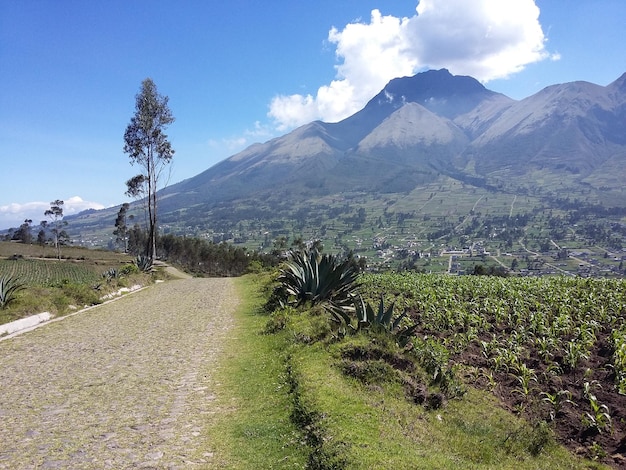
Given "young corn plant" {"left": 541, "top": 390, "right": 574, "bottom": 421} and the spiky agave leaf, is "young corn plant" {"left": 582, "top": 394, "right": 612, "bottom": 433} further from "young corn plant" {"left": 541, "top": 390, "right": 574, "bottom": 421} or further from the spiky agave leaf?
the spiky agave leaf

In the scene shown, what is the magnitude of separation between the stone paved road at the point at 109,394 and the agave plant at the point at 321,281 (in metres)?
2.73

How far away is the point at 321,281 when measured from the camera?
14.2 meters

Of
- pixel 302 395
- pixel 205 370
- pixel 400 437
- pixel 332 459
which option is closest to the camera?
pixel 332 459

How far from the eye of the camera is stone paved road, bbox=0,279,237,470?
4.94 meters

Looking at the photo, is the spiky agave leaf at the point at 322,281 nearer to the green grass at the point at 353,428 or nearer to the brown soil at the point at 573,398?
the brown soil at the point at 573,398

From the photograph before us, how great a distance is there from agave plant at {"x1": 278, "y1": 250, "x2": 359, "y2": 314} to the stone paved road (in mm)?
2727

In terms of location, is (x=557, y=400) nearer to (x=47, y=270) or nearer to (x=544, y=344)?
(x=544, y=344)

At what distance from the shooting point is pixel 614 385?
725 cm

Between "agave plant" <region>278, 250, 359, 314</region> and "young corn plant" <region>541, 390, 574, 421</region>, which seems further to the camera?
"agave plant" <region>278, 250, 359, 314</region>

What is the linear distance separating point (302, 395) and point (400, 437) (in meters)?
1.73

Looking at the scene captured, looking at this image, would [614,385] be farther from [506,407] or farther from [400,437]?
[400,437]

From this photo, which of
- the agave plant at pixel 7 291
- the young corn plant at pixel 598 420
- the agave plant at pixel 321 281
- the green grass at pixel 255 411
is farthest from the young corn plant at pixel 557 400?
the agave plant at pixel 7 291

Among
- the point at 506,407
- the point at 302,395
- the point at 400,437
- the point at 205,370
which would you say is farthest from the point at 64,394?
the point at 506,407

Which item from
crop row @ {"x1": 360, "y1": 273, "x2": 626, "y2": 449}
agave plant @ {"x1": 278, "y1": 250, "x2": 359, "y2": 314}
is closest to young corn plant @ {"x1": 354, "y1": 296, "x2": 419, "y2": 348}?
crop row @ {"x1": 360, "y1": 273, "x2": 626, "y2": 449}
